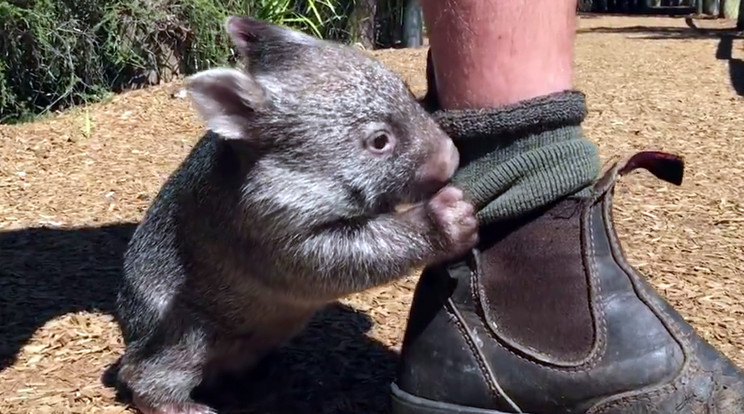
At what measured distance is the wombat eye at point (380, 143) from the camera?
1.96 metres

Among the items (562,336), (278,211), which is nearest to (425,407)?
(562,336)

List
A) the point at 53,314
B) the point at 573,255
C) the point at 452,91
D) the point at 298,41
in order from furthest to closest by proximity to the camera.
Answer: the point at 53,314
the point at 298,41
the point at 452,91
the point at 573,255

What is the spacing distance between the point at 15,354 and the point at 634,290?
144 centimetres

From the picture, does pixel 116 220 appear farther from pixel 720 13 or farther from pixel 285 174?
pixel 720 13

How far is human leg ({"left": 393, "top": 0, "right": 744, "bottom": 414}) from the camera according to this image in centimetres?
168

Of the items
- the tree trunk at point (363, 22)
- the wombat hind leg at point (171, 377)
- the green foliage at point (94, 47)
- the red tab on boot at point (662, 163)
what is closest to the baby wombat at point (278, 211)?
the wombat hind leg at point (171, 377)

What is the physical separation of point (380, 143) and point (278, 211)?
27cm

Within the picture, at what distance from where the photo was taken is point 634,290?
1.72m

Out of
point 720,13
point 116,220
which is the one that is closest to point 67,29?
point 116,220

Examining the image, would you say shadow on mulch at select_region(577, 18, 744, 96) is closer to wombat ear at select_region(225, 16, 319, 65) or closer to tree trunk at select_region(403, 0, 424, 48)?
tree trunk at select_region(403, 0, 424, 48)

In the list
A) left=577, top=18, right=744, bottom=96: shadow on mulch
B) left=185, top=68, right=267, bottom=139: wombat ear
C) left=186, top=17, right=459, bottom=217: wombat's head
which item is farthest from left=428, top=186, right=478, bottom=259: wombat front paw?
left=577, top=18, right=744, bottom=96: shadow on mulch

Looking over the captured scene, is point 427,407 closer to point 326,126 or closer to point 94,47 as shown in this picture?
point 326,126

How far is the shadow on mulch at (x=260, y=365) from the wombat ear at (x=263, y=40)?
0.66 metres

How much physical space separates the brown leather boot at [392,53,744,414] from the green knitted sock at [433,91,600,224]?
3cm
